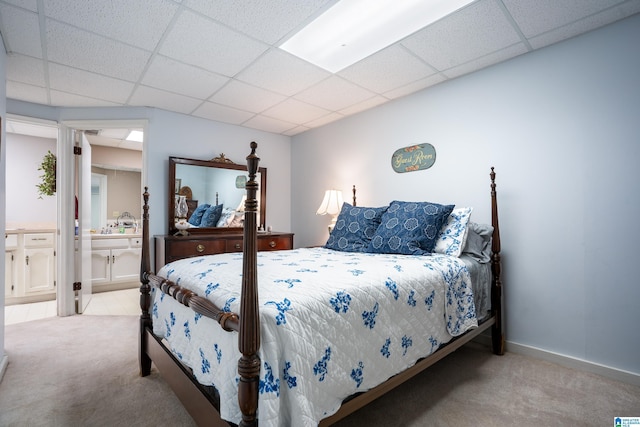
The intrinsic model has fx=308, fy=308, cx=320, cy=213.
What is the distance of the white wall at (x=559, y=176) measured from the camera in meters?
1.94

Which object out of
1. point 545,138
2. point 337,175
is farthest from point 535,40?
point 337,175

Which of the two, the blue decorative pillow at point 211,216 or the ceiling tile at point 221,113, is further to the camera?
the blue decorative pillow at point 211,216

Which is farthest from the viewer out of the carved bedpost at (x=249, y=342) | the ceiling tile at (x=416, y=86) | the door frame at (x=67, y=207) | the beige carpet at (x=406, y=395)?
the door frame at (x=67, y=207)

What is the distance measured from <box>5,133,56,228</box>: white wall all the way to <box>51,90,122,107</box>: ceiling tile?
1.95 metres

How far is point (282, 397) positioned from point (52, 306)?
413 centimetres

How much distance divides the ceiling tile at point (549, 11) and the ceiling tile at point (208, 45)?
1.64 meters

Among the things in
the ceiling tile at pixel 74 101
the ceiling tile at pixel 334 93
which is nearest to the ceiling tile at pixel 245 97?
the ceiling tile at pixel 334 93

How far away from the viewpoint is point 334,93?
306 centimetres

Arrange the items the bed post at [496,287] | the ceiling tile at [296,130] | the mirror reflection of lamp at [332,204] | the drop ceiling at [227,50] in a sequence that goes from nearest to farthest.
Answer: the drop ceiling at [227,50], the bed post at [496,287], the mirror reflection of lamp at [332,204], the ceiling tile at [296,130]

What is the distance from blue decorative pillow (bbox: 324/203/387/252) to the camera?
2594 millimetres

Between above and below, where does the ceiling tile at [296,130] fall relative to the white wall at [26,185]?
above

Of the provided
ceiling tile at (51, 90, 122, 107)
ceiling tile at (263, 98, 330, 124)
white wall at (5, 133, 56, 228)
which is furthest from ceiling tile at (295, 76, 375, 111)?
white wall at (5, 133, 56, 228)

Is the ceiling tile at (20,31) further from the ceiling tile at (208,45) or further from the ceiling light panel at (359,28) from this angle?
the ceiling light panel at (359,28)

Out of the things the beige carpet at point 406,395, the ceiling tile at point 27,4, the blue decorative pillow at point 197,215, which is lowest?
the beige carpet at point 406,395
